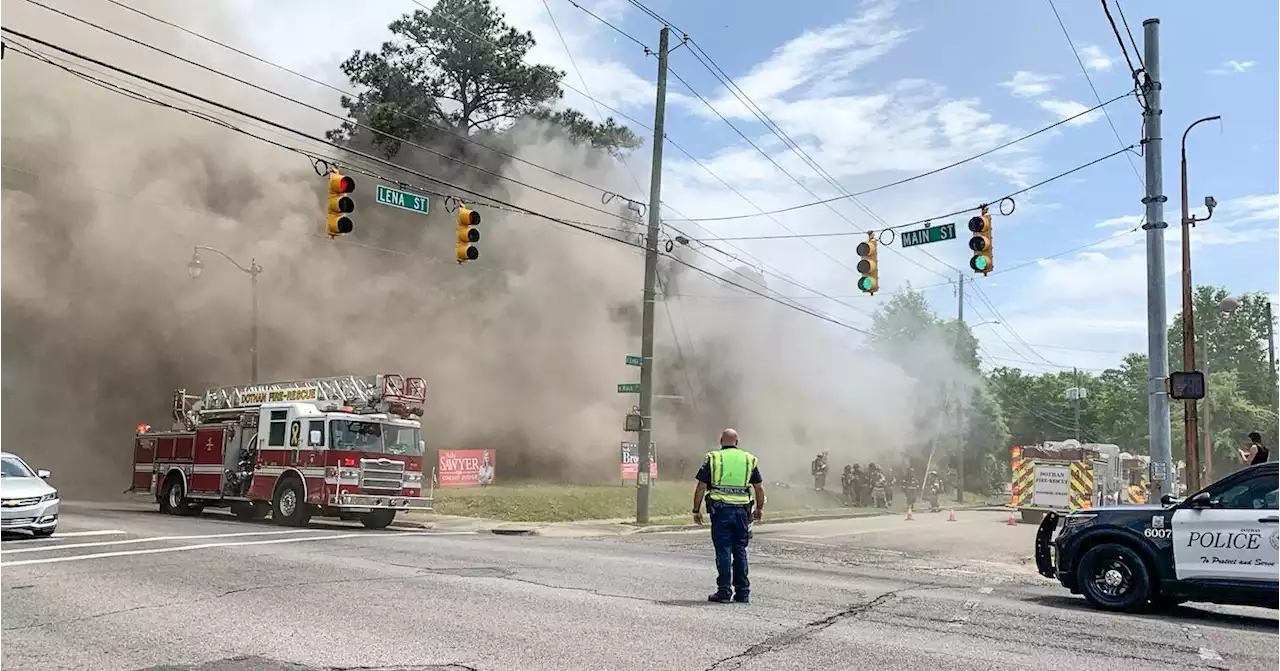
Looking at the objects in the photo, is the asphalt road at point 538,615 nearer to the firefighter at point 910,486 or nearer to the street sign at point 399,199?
the street sign at point 399,199

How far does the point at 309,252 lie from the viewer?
32750 mm

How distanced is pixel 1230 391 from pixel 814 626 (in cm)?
5972

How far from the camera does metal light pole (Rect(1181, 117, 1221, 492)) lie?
14.9m

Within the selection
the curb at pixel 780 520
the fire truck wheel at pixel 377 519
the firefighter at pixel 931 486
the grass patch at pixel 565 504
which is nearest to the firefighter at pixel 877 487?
the curb at pixel 780 520

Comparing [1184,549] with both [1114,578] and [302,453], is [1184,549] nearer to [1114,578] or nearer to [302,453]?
[1114,578]

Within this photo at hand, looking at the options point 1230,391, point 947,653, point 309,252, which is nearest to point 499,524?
point 947,653

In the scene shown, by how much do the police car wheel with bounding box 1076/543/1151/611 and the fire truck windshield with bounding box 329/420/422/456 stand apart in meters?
12.4

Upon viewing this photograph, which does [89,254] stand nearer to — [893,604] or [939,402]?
[893,604]

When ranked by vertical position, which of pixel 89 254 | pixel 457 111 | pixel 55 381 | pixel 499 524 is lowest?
pixel 499 524

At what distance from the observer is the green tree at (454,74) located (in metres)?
38.8

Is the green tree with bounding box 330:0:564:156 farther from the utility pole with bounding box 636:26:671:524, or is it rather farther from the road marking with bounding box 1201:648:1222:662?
the road marking with bounding box 1201:648:1222:662

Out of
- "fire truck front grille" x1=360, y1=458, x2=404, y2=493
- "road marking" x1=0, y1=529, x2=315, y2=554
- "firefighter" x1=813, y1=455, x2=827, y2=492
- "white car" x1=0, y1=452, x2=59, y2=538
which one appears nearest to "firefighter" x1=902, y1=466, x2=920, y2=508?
"firefighter" x1=813, y1=455, x2=827, y2=492

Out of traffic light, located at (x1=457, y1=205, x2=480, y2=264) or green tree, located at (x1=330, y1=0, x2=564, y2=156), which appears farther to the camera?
green tree, located at (x1=330, y1=0, x2=564, y2=156)

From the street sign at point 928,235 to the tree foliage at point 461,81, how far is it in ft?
78.0
